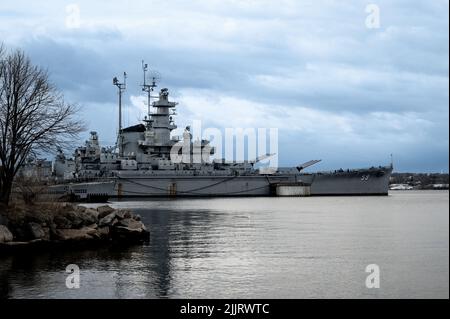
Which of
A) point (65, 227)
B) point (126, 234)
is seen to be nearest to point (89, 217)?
point (65, 227)

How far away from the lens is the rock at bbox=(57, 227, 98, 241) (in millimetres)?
26922

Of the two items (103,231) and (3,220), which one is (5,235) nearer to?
(3,220)

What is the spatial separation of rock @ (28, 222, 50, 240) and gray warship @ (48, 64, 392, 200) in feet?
186

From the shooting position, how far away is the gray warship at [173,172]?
85812mm

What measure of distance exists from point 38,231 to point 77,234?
200 centimetres

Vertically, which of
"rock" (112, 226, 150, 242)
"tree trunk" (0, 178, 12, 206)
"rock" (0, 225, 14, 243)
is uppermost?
"tree trunk" (0, 178, 12, 206)

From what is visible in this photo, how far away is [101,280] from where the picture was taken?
19.0m

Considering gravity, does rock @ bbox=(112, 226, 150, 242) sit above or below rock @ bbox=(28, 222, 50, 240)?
below

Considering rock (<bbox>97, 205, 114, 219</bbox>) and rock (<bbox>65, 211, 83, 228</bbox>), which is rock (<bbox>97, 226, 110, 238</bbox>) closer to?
rock (<bbox>65, 211, 83, 228</bbox>)

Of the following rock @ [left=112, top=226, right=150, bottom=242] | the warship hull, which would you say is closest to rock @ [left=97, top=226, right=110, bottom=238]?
rock @ [left=112, top=226, right=150, bottom=242]

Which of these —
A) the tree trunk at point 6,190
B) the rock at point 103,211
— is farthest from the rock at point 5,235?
the rock at point 103,211
